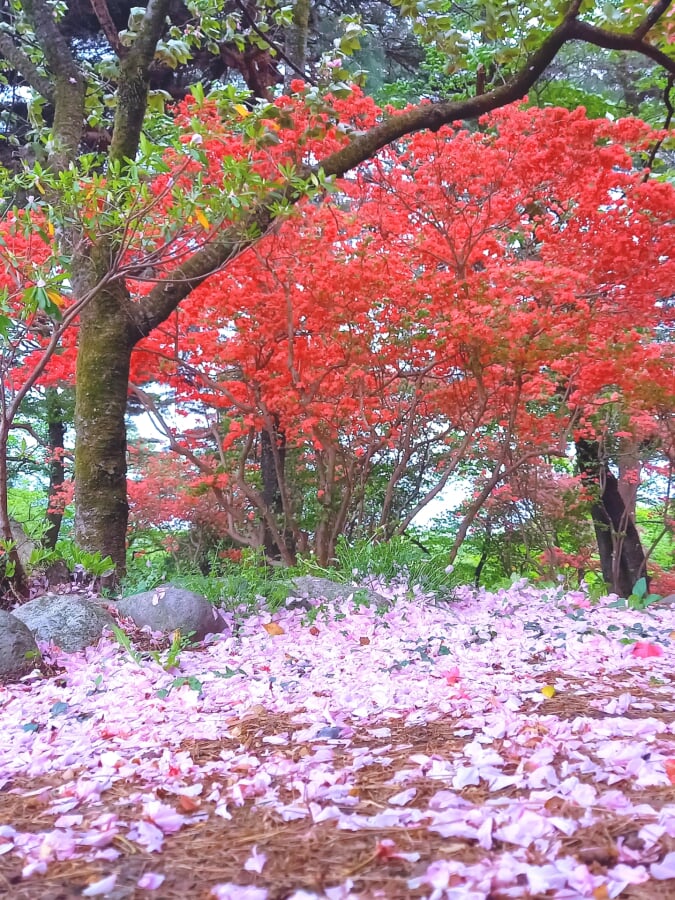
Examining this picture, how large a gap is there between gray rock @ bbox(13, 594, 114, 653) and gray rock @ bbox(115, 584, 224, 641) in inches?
5.9

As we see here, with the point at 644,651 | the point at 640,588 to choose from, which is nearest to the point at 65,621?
the point at 644,651

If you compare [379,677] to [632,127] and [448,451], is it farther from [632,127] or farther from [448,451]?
[448,451]

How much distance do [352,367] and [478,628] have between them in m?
2.82

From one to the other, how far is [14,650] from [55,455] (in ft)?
21.2

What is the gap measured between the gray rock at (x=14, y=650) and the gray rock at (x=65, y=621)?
280 mm

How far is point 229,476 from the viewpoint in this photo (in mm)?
6980

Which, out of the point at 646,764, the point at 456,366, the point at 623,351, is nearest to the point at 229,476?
the point at 456,366

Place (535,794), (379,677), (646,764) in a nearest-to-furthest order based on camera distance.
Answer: (535,794)
(646,764)
(379,677)

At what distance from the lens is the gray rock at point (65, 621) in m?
3.12

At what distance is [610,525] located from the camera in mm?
7887

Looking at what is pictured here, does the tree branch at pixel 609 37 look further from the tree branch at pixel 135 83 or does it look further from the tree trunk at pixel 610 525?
the tree trunk at pixel 610 525

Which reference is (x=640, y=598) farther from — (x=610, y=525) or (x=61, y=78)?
(x=61, y=78)

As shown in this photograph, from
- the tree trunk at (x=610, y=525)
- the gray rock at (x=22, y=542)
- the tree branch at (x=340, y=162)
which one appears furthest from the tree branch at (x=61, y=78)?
the tree trunk at (x=610, y=525)

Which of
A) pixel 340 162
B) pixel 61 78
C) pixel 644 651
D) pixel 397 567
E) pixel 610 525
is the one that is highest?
pixel 61 78
